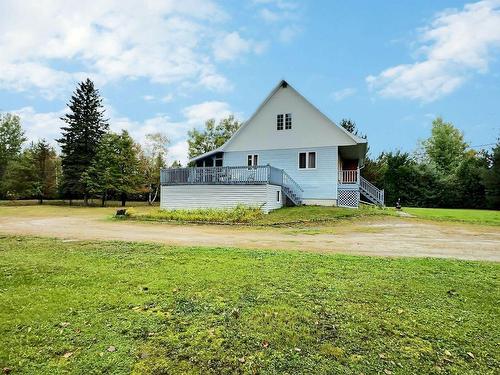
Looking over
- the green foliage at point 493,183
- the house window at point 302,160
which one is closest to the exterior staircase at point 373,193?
the house window at point 302,160

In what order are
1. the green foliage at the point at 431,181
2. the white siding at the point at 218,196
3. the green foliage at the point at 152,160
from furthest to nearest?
the green foliage at the point at 152,160 → the green foliage at the point at 431,181 → the white siding at the point at 218,196

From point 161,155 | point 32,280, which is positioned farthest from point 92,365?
point 161,155

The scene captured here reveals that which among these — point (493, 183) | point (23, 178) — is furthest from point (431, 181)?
point (23, 178)

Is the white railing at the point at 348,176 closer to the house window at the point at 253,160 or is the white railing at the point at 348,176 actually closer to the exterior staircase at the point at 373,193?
the exterior staircase at the point at 373,193

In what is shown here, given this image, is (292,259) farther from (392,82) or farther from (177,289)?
(392,82)

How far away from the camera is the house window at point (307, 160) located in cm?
2320

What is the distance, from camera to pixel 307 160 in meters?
23.3

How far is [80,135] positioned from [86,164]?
11.3 ft

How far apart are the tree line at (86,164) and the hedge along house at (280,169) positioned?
13845 millimetres

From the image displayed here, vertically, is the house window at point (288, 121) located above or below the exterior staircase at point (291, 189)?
above

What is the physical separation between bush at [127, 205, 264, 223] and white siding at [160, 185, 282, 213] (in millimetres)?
816

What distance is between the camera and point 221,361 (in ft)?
9.89

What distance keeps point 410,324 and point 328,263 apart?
2.72 m

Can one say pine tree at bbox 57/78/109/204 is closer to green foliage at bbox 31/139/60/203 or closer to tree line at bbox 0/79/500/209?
tree line at bbox 0/79/500/209
